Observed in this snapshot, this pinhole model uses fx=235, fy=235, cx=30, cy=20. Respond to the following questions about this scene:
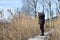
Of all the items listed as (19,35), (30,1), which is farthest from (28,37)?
(30,1)

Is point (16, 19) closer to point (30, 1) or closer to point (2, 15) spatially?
point (2, 15)

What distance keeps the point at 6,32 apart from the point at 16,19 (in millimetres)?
2292

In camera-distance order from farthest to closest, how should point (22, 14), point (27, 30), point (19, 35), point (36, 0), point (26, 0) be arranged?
1. point (26, 0)
2. point (36, 0)
3. point (22, 14)
4. point (27, 30)
5. point (19, 35)

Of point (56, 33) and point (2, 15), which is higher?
point (2, 15)

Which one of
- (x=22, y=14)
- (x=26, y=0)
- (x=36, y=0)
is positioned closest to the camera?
(x=22, y=14)

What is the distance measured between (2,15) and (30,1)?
65.7ft

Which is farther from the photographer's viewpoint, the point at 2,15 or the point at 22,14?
the point at 22,14

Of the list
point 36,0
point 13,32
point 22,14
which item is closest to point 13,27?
point 13,32

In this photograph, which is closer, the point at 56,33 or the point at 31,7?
the point at 56,33

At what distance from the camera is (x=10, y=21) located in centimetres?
1567

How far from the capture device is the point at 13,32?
46.4 feet

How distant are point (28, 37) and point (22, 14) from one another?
249cm

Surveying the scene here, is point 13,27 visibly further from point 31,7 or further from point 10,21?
point 31,7

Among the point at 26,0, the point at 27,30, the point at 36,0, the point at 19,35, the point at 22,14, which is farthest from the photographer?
the point at 26,0
